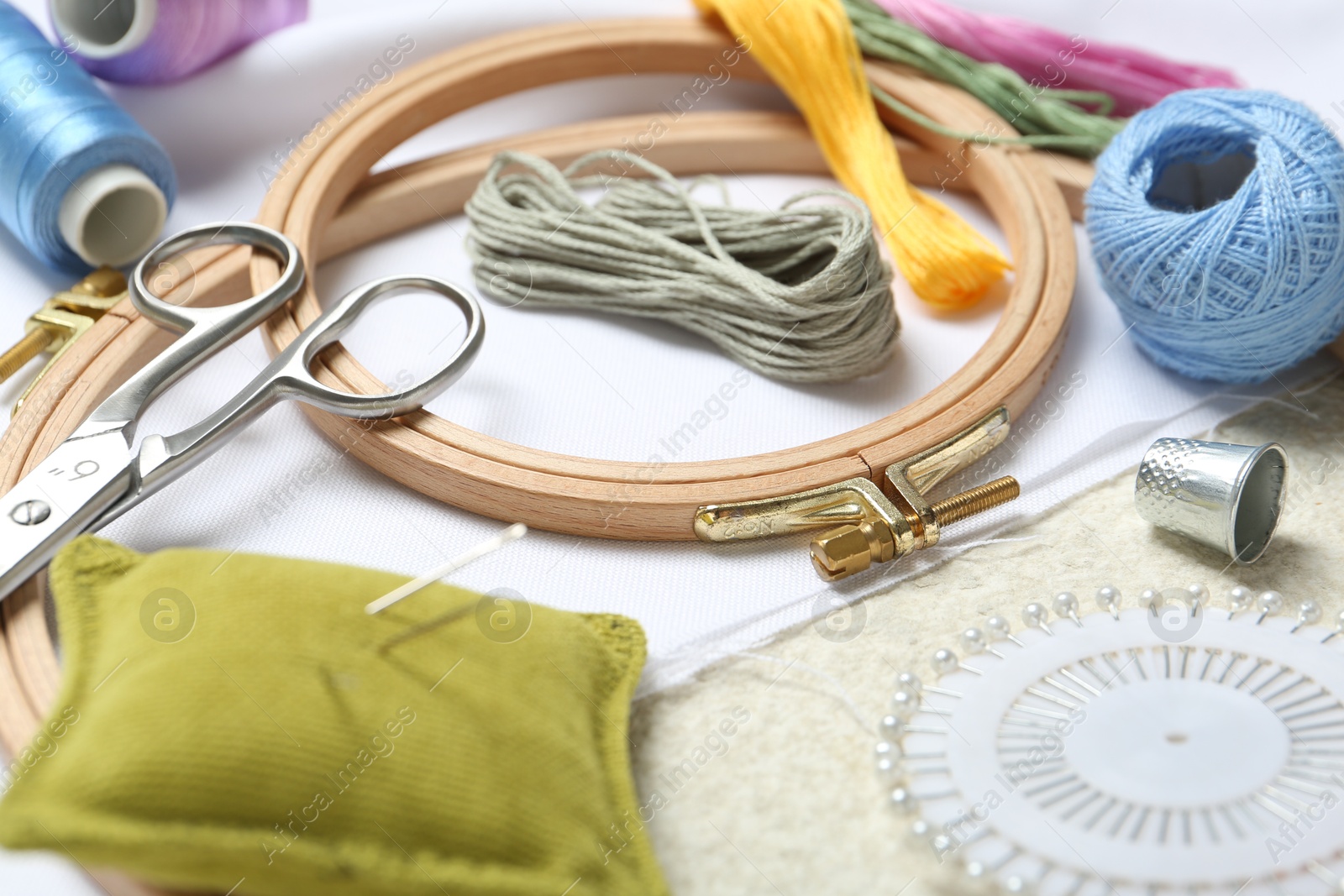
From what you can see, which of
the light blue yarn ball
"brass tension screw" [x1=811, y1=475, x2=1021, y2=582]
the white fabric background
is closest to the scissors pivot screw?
the white fabric background

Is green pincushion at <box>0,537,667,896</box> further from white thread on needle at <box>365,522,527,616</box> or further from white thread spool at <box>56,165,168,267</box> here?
white thread spool at <box>56,165,168,267</box>

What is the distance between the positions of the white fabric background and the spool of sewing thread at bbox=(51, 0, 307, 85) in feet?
0.11

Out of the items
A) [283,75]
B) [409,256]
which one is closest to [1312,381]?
[409,256]

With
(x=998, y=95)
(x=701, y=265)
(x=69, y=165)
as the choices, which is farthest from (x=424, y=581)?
(x=998, y=95)

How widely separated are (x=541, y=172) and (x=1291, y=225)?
2.51 ft

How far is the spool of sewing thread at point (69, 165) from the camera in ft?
4.09

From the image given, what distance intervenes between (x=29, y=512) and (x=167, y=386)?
179 millimetres

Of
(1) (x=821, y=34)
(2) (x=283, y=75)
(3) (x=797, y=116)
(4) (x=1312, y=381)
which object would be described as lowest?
(4) (x=1312, y=381)

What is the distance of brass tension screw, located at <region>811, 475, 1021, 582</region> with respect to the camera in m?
0.98

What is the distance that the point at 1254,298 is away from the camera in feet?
3.49

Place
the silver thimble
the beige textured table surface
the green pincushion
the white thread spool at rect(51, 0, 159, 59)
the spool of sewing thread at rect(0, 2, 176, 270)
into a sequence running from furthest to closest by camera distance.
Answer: the white thread spool at rect(51, 0, 159, 59) < the spool of sewing thread at rect(0, 2, 176, 270) < the silver thimble < the beige textured table surface < the green pincushion

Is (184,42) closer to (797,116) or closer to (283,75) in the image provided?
(283,75)

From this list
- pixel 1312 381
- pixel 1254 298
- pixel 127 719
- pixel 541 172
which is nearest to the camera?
pixel 127 719

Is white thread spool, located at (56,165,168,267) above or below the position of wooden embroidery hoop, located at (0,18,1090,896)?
above
